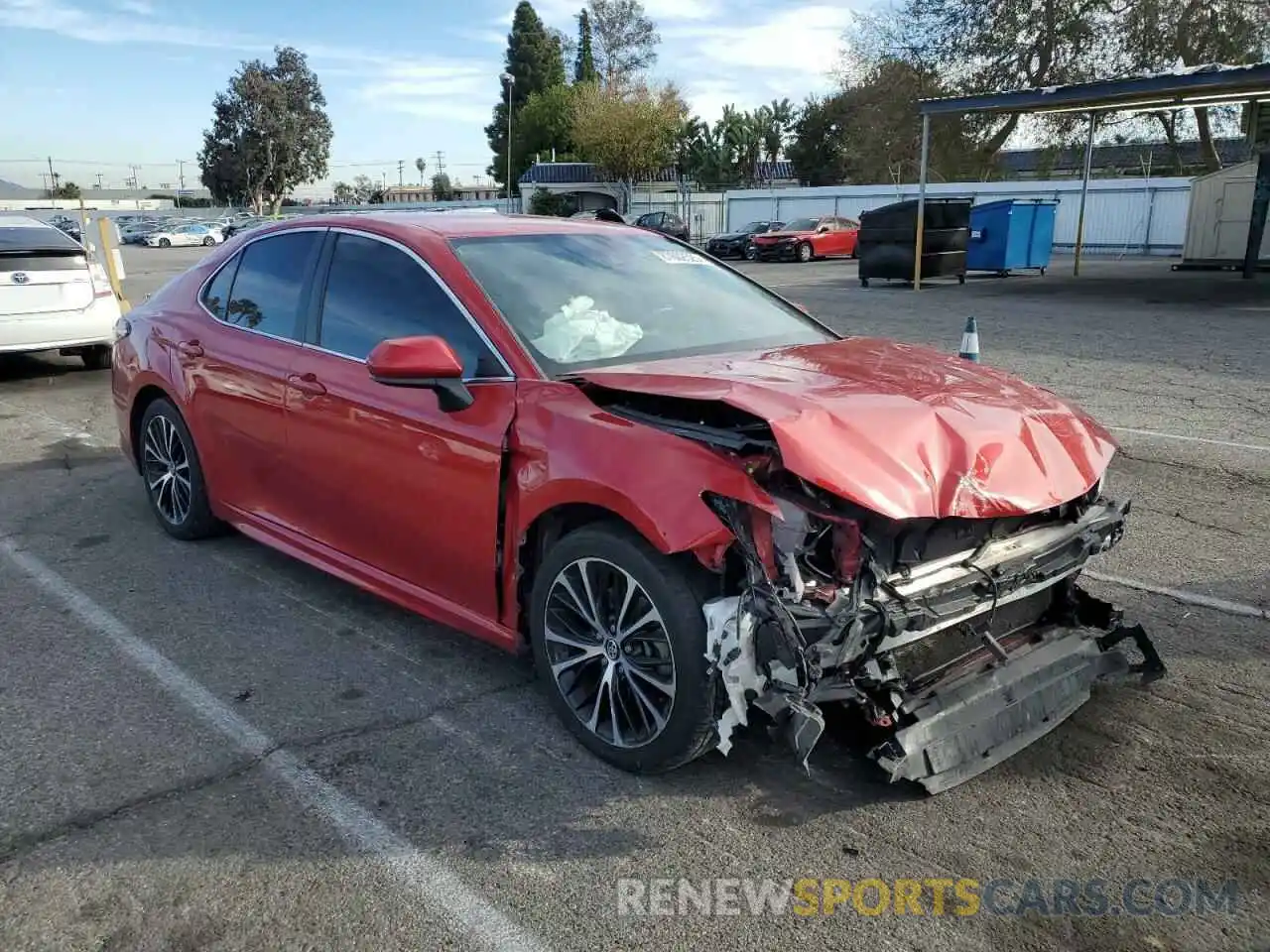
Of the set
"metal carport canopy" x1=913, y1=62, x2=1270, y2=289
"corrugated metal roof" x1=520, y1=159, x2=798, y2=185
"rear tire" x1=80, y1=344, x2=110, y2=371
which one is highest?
"corrugated metal roof" x1=520, y1=159, x2=798, y2=185

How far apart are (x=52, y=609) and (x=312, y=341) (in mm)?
1769

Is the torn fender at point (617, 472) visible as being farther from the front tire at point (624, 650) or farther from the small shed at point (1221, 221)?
the small shed at point (1221, 221)

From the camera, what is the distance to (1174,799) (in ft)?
10.1

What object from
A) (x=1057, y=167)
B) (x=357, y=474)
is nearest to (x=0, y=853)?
(x=357, y=474)

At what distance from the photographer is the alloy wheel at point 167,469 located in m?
5.40

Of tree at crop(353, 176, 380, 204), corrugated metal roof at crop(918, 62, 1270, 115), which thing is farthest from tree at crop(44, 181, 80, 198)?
corrugated metal roof at crop(918, 62, 1270, 115)

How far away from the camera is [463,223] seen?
441 centimetres

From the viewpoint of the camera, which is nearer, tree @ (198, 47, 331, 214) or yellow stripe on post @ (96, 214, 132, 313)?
yellow stripe on post @ (96, 214, 132, 313)

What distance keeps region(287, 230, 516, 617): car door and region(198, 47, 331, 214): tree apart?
84.4m

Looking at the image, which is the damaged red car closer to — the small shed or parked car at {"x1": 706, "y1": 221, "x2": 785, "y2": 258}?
the small shed

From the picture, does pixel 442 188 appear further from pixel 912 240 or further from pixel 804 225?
pixel 912 240

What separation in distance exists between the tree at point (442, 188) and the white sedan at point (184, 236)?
2963cm

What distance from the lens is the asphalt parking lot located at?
2590mm

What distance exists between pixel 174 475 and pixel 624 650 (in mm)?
3383
